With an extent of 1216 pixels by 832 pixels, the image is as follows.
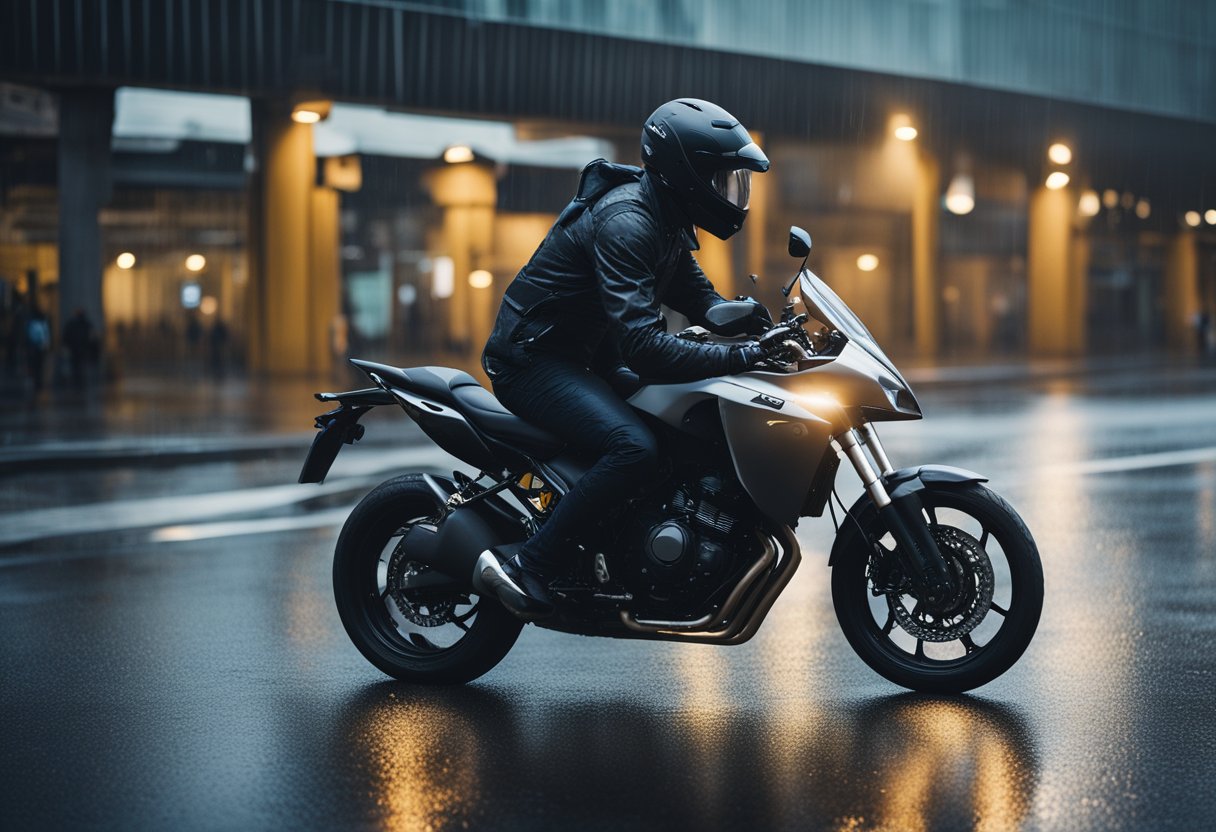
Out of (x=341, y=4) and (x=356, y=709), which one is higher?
(x=341, y=4)

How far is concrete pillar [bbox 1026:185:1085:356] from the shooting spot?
4584 centimetres

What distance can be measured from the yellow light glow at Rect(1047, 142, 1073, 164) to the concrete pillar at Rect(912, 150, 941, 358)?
9.66 feet

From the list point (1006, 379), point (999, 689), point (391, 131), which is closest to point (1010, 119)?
point (1006, 379)

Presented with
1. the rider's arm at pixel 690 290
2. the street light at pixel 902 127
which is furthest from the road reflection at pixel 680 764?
the street light at pixel 902 127

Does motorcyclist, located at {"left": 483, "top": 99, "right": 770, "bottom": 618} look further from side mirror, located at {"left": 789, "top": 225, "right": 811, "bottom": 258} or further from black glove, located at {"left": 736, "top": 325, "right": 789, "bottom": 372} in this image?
side mirror, located at {"left": 789, "top": 225, "right": 811, "bottom": 258}

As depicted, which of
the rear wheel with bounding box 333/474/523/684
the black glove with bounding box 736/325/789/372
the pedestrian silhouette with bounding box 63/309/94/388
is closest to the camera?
the black glove with bounding box 736/325/789/372

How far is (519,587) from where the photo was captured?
5.42 metres

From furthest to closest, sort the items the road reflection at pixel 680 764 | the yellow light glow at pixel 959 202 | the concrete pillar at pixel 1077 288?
the concrete pillar at pixel 1077 288 → the yellow light glow at pixel 959 202 → the road reflection at pixel 680 764

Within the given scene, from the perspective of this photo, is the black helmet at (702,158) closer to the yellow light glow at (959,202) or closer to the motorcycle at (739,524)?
the motorcycle at (739,524)

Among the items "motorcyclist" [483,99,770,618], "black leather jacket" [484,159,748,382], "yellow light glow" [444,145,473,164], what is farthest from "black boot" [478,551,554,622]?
"yellow light glow" [444,145,473,164]

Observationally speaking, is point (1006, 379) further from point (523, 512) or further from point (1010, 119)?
point (523, 512)

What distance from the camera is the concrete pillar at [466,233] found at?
34406 millimetres

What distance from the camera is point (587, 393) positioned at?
17.8 feet

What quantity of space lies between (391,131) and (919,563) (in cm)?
2843
